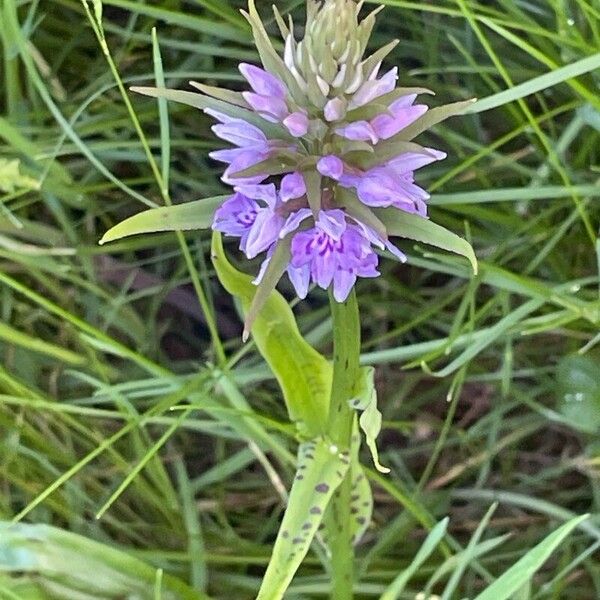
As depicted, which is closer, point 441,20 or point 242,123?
point 242,123

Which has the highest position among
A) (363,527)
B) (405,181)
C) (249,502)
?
(405,181)

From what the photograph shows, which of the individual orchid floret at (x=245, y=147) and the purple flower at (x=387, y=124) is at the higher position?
the purple flower at (x=387, y=124)

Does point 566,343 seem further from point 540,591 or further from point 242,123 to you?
point 242,123

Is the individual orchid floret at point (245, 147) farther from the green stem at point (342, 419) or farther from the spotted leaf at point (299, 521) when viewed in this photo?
the spotted leaf at point (299, 521)

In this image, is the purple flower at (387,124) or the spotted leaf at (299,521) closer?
the purple flower at (387,124)

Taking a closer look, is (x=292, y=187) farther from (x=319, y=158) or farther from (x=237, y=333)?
(x=237, y=333)

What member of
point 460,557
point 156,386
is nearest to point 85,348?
point 156,386

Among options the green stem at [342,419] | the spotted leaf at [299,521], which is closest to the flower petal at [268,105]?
the green stem at [342,419]

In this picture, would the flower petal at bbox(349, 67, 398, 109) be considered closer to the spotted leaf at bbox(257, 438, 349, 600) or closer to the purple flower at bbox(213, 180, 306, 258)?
the purple flower at bbox(213, 180, 306, 258)
